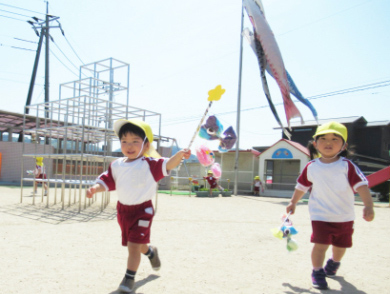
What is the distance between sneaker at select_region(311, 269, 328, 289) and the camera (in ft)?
9.11

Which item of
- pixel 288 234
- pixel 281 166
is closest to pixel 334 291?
pixel 288 234

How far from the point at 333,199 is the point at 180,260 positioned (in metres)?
1.66

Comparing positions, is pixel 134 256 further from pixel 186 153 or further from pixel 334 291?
pixel 334 291

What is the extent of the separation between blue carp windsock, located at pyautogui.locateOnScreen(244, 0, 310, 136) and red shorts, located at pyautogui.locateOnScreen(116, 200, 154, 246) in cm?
156

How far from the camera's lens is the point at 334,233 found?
2.92 meters

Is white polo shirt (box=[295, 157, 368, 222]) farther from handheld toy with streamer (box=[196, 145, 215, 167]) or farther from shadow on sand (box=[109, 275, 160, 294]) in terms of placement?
handheld toy with streamer (box=[196, 145, 215, 167])

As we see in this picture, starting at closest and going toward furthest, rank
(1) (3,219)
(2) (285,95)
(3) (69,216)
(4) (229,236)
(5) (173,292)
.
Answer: (5) (173,292) → (2) (285,95) → (4) (229,236) → (1) (3,219) → (3) (69,216)

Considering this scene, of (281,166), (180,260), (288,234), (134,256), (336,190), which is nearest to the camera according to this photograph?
(134,256)

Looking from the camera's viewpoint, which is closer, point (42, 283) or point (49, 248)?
point (42, 283)

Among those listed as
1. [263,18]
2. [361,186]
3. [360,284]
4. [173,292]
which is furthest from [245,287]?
[263,18]

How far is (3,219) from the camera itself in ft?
19.5

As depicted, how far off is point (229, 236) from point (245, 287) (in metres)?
2.24

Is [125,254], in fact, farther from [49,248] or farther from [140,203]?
[140,203]

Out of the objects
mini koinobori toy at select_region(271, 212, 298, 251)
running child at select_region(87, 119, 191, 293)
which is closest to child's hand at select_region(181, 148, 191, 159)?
running child at select_region(87, 119, 191, 293)
